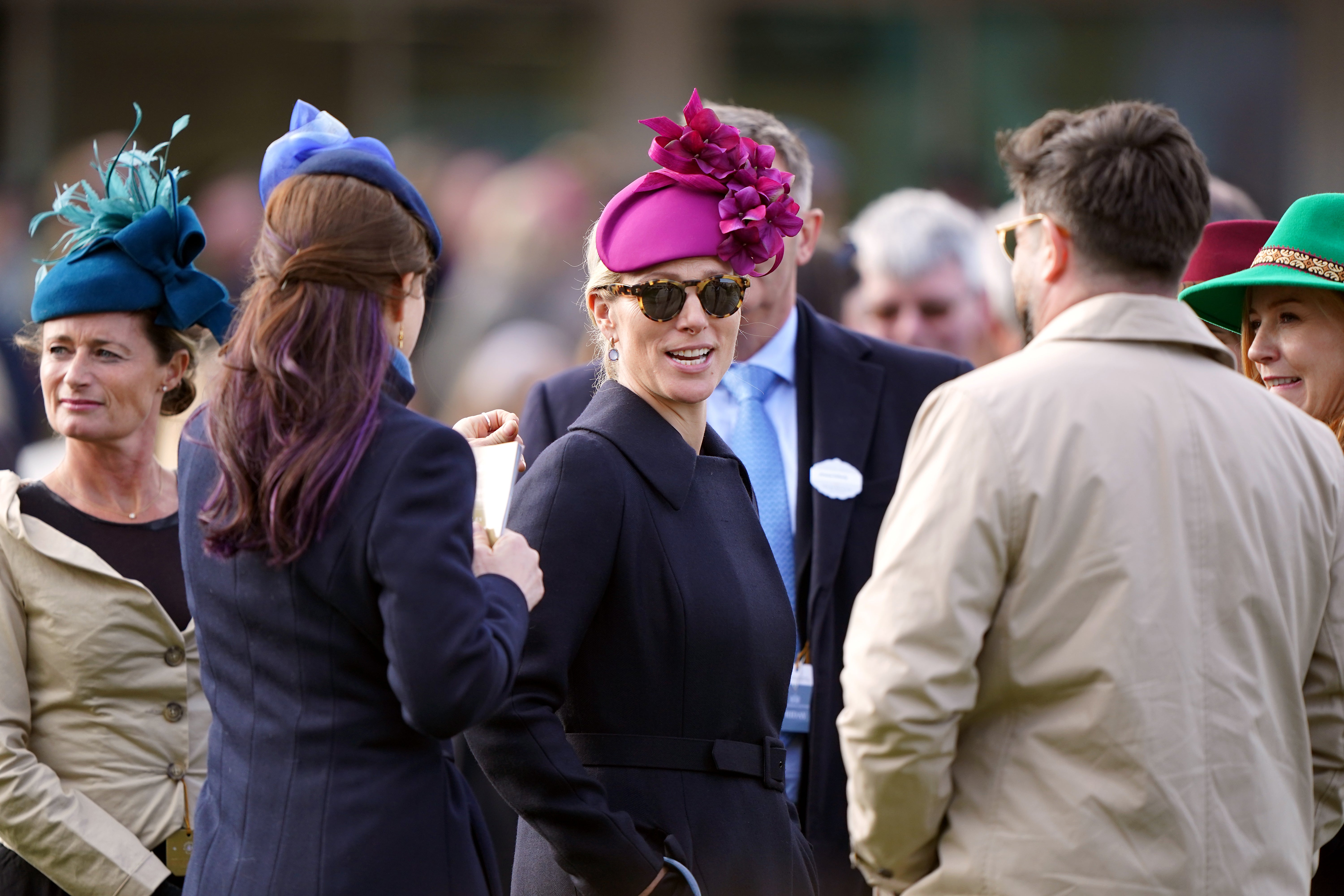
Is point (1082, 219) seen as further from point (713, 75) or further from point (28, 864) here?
point (713, 75)

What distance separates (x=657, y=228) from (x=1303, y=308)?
1425 millimetres

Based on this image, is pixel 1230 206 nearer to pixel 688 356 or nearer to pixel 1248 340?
pixel 1248 340

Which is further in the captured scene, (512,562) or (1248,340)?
(1248,340)

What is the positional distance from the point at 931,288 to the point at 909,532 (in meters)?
3.51

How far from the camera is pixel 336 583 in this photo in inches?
85.6

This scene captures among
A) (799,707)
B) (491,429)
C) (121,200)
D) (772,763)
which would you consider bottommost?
(799,707)

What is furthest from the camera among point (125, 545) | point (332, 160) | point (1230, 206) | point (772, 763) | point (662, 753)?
point (1230, 206)

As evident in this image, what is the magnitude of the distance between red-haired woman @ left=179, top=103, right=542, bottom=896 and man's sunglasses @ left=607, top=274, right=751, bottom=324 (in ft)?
1.94

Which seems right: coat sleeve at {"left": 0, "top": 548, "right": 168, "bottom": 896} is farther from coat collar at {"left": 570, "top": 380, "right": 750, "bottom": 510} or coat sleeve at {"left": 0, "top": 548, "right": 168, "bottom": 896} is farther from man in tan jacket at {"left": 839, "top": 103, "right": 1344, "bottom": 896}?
man in tan jacket at {"left": 839, "top": 103, "right": 1344, "bottom": 896}

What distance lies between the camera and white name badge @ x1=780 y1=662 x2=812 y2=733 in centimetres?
349

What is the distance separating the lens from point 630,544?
2.61 meters

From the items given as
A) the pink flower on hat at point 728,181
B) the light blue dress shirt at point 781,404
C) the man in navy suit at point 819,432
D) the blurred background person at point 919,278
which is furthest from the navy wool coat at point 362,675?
the blurred background person at point 919,278

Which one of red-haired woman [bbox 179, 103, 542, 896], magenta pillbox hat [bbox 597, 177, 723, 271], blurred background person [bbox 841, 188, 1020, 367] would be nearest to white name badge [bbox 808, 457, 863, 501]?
magenta pillbox hat [bbox 597, 177, 723, 271]

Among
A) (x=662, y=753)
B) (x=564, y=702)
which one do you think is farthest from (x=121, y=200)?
(x=662, y=753)
